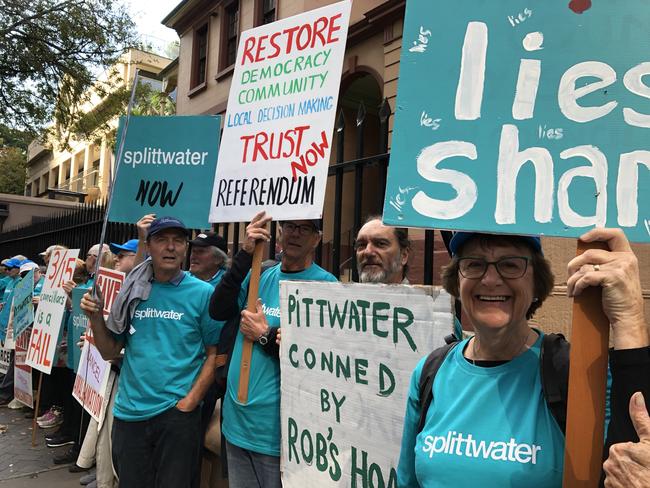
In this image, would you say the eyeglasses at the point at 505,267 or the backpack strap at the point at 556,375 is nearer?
the backpack strap at the point at 556,375

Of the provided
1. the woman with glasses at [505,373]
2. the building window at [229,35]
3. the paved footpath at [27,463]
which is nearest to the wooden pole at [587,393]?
the woman with glasses at [505,373]

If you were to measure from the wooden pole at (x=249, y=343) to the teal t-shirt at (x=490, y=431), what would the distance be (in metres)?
1.20

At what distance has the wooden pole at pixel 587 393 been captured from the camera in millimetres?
1251

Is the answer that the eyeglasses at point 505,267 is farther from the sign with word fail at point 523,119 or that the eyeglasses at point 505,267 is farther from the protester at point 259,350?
the protester at point 259,350

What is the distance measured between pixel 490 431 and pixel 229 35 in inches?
672

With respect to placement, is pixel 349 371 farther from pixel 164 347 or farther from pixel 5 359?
pixel 5 359

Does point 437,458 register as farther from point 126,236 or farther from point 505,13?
point 126,236

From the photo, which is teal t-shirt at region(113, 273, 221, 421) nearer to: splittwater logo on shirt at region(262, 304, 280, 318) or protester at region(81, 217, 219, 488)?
protester at region(81, 217, 219, 488)

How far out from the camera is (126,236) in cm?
635

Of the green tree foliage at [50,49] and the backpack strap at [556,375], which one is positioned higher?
the green tree foliage at [50,49]

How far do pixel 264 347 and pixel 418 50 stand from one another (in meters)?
1.69

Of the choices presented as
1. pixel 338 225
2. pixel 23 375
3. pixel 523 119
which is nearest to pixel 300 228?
pixel 338 225

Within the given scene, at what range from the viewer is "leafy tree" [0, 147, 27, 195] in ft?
132

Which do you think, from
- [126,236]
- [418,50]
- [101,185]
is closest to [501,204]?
[418,50]
